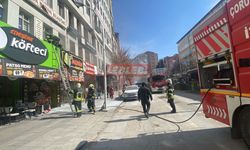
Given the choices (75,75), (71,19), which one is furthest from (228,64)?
(71,19)

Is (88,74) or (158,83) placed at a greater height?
(88,74)

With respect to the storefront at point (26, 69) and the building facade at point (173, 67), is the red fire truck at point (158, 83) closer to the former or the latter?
the storefront at point (26, 69)

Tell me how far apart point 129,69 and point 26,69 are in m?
36.0

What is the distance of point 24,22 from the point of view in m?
15.8

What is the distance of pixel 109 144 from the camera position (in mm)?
7152

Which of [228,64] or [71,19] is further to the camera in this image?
[71,19]

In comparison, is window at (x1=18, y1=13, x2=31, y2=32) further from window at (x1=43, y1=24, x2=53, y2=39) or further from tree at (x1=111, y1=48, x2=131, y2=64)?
tree at (x1=111, y1=48, x2=131, y2=64)

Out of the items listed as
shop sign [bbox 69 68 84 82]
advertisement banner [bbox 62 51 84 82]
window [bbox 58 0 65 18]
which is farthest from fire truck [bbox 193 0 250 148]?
window [bbox 58 0 65 18]

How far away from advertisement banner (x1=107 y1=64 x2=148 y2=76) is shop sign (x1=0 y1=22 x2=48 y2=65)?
27429 mm

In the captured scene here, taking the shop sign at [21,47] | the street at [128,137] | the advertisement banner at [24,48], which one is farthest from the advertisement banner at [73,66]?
the street at [128,137]

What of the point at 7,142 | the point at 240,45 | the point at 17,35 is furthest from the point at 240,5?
the point at 17,35

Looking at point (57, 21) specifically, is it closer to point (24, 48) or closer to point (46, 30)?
point (46, 30)

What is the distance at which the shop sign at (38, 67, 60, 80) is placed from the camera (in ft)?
48.3

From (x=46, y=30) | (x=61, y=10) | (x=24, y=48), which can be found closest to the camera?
(x=24, y=48)
